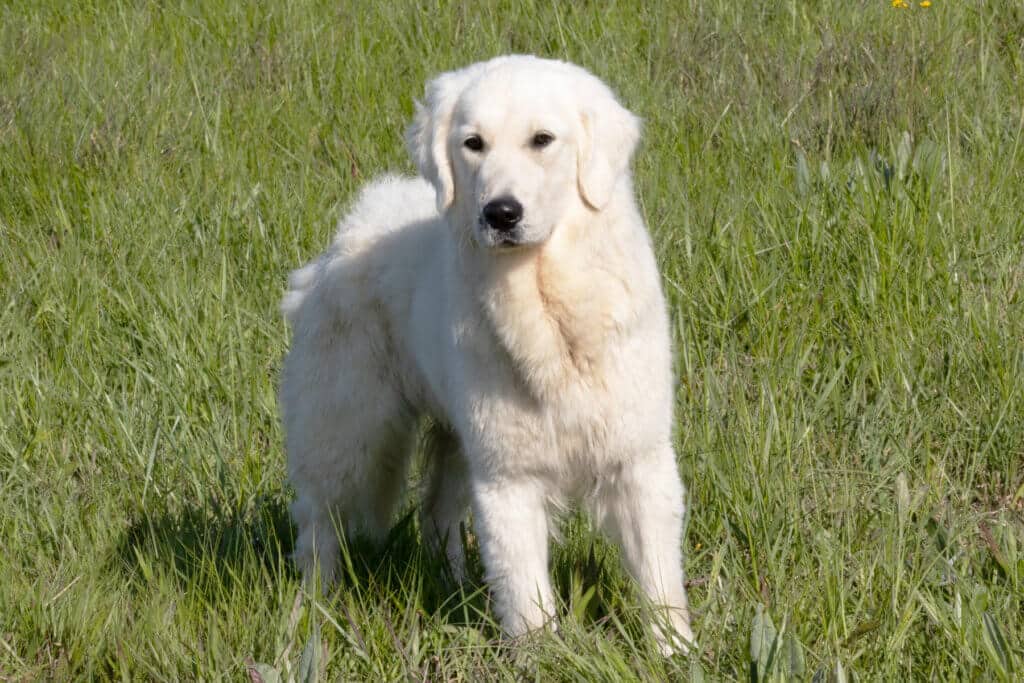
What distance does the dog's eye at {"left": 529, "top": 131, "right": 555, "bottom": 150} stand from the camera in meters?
3.36

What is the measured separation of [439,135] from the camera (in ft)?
11.7

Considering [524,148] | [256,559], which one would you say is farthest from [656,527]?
[256,559]

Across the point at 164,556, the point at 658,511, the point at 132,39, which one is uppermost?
the point at 132,39

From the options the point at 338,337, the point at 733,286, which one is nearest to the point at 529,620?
the point at 338,337

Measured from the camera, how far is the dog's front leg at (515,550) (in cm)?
347

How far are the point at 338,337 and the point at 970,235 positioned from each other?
7.62 ft

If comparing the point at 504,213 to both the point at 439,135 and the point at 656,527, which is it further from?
the point at 656,527

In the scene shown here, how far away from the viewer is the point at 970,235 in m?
4.97

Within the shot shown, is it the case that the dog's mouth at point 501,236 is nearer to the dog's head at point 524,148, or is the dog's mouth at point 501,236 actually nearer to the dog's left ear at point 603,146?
the dog's head at point 524,148

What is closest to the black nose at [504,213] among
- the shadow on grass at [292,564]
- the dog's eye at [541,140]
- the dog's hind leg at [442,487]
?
the dog's eye at [541,140]

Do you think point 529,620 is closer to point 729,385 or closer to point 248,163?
point 729,385

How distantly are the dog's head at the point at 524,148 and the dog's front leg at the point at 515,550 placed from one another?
64cm

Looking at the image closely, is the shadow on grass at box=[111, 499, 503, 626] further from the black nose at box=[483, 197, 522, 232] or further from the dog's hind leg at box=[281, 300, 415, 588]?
the black nose at box=[483, 197, 522, 232]

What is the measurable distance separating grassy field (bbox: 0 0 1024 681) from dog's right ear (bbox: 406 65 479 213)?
43.2 inches
